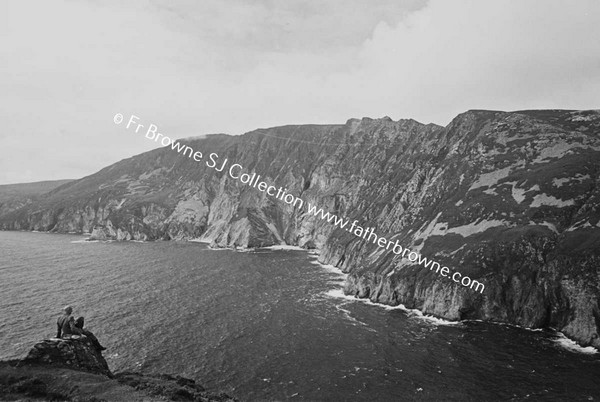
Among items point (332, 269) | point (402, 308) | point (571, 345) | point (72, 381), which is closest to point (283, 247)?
point (332, 269)

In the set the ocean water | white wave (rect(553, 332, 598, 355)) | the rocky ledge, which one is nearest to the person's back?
the rocky ledge

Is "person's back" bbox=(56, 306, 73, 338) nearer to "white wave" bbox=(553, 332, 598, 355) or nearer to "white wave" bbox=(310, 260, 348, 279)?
"white wave" bbox=(553, 332, 598, 355)

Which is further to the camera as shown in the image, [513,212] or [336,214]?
[336,214]

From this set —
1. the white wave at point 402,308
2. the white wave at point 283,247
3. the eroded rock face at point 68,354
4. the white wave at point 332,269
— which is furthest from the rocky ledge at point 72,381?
the white wave at point 283,247

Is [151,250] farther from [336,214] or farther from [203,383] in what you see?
[203,383]

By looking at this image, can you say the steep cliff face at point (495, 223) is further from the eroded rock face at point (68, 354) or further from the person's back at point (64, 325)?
the person's back at point (64, 325)

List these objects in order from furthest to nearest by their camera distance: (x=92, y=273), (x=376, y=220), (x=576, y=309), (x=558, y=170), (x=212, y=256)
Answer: (x=212, y=256) < (x=376, y=220) < (x=92, y=273) < (x=558, y=170) < (x=576, y=309)

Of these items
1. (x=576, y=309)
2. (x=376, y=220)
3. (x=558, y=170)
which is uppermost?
(x=558, y=170)

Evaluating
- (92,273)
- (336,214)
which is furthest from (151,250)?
(336,214)
